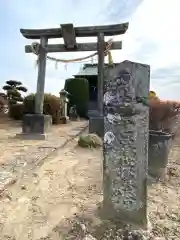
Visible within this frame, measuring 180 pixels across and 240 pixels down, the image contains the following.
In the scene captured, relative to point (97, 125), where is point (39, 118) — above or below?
above

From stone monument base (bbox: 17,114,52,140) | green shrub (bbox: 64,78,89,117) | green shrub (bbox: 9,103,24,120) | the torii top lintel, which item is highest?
the torii top lintel

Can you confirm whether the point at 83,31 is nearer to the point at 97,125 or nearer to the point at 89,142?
the point at 97,125

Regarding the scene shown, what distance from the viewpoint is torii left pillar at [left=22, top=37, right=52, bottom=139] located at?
8.70 meters

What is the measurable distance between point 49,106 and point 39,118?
3682 mm

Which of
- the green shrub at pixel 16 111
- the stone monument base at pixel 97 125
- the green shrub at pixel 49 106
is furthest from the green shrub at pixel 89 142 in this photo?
the green shrub at pixel 16 111

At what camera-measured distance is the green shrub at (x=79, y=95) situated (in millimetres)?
17953

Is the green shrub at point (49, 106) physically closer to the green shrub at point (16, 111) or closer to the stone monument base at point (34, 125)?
the green shrub at point (16, 111)

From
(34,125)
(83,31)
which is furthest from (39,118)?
(83,31)

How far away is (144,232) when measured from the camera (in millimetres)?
2951

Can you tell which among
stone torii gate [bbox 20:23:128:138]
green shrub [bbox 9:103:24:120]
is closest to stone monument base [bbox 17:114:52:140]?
stone torii gate [bbox 20:23:128:138]

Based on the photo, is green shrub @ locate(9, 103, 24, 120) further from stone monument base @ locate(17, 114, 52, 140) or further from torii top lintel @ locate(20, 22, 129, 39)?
torii top lintel @ locate(20, 22, 129, 39)

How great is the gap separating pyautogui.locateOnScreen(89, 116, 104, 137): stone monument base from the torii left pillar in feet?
4.56

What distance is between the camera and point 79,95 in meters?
18.3

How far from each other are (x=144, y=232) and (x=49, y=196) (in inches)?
55.9
